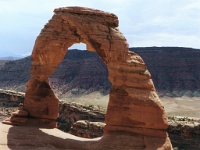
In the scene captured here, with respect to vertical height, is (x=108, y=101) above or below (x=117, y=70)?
below

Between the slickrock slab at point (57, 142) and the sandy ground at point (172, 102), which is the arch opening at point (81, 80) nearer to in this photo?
the sandy ground at point (172, 102)

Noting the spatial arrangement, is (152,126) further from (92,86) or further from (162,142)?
(92,86)

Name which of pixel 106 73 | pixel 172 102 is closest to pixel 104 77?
pixel 106 73

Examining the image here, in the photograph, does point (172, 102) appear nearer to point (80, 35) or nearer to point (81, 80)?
point (81, 80)

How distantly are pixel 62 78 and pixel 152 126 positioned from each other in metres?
113

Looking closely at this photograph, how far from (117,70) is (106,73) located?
108397 millimetres

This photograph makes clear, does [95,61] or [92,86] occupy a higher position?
[95,61]

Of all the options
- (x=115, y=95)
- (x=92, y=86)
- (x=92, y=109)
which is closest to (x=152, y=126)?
(x=115, y=95)

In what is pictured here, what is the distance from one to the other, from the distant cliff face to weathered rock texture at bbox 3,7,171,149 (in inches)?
3885

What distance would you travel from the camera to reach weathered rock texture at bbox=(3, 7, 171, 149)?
22.2 metres

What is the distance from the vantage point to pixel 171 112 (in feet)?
320

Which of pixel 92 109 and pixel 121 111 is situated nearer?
pixel 121 111

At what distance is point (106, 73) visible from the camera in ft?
431

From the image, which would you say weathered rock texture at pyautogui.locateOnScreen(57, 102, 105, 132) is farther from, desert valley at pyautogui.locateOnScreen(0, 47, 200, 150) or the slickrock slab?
desert valley at pyautogui.locateOnScreen(0, 47, 200, 150)
